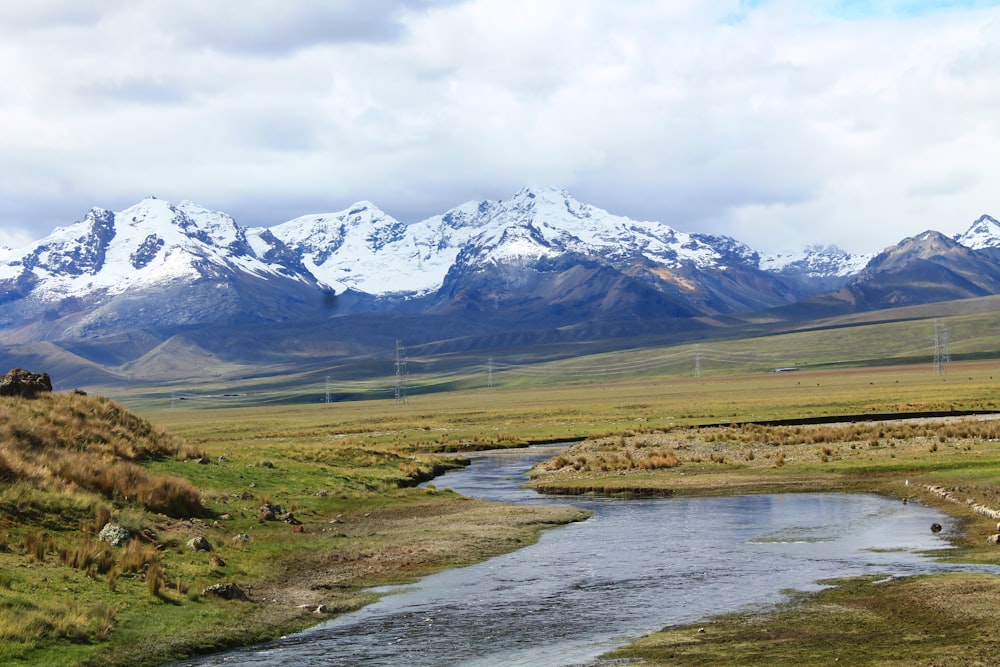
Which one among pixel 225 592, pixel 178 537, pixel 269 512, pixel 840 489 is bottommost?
pixel 840 489

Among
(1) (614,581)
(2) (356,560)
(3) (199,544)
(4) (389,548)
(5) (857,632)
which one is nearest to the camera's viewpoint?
(5) (857,632)

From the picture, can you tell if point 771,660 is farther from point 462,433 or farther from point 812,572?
point 462,433

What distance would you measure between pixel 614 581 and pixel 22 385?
32961mm

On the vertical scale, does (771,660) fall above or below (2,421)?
below

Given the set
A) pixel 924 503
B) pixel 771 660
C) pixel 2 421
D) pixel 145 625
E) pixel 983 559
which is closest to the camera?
pixel 771 660

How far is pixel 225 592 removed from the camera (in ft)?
98.8

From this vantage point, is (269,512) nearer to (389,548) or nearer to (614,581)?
(389,548)

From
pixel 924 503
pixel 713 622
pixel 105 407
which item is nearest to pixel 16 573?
pixel 713 622

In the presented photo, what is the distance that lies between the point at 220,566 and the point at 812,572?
19065 mm

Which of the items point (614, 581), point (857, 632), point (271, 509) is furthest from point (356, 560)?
point (857, 632)

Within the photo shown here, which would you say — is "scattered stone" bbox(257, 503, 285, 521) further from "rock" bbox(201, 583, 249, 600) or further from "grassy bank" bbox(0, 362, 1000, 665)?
"rock" bbox(201, 583, 249, 600)

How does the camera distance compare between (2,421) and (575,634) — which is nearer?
(575,634)

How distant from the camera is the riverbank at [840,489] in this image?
23.4m

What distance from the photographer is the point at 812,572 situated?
33625 mm
